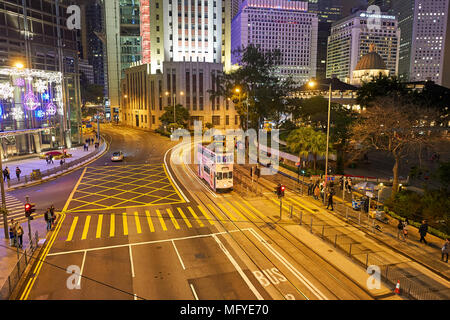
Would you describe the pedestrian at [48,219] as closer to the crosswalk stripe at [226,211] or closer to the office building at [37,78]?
the crosswalk stripe at [226,211]

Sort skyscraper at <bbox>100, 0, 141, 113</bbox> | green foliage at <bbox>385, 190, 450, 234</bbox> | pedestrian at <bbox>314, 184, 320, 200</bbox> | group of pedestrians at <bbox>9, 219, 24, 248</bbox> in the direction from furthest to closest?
skyscraper at <bbox>100, 0, 141, 113</bbox>
pedestrian at <bbox>314, 184, 320, 200</bbox>
green foliage at <bbox>385, 190, 450, 234</bbox>
group of pedestrians at <bbox>9, 219, 24, 248</bbox>

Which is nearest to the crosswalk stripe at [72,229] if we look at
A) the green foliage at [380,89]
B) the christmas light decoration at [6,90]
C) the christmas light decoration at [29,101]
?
the christmas light decoration at [29,101]

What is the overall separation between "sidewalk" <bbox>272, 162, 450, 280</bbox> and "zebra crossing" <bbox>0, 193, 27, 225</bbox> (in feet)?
77.8

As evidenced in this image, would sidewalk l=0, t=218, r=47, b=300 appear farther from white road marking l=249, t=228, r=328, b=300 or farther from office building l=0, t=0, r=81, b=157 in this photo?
office building l=0, t=0, r=81, b=157

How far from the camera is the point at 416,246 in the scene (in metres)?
17.6

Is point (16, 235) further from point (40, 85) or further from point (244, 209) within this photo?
point (40, 85)

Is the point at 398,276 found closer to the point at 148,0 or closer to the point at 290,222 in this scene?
the point at 290,222

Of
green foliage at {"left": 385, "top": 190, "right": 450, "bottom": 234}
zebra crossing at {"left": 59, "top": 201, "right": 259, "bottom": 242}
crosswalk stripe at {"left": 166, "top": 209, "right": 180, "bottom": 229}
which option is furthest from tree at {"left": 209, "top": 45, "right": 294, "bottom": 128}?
crosswalk stripe at {"left": 166, "top": 209, "right": 180, "bottom": 229}

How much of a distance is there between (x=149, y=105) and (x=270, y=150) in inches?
2092

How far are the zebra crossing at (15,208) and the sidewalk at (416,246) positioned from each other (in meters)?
23.7

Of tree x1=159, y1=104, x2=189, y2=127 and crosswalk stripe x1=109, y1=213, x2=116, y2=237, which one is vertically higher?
tree x1=159, y1=104, x2=189, y2=127

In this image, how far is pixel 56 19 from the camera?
168ft

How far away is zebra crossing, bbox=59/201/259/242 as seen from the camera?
19.4 metres
